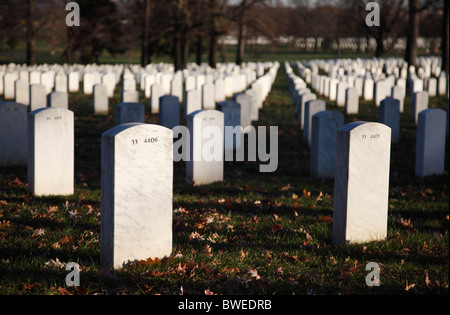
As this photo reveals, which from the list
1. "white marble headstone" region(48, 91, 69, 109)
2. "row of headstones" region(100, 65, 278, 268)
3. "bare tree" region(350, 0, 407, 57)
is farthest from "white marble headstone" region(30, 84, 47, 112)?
"bare tree" region(350, 0, 407, 57)

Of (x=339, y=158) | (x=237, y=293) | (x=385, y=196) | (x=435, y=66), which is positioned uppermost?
(x=435, y=66)

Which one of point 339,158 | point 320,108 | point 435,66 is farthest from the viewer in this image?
point 435,66

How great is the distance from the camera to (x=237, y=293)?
477 centimetres

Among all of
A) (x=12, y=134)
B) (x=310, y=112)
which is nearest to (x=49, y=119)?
(x=12, y=134)

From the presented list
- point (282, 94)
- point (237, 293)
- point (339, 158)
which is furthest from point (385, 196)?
point (282, 94)

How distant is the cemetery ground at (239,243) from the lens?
16.1 ft

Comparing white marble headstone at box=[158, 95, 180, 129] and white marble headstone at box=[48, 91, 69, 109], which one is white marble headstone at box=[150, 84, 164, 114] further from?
white marble headstone at box=[158, 95, 180, 129]

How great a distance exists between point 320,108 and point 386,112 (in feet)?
5.53

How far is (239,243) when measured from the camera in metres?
6.12

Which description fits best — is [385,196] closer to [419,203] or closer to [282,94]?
[419,203]

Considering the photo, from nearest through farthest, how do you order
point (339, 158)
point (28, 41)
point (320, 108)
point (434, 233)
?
point (339, 158) → point (434, 233) → point (320, 108) → point (28, 41)

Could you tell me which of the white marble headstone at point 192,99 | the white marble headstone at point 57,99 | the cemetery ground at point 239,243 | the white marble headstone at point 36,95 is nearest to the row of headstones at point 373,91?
the white marble headstone at point 192,99

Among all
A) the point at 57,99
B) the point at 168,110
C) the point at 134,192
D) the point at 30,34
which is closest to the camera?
the point at 134,192

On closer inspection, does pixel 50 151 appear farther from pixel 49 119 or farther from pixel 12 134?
pixel 12 134
